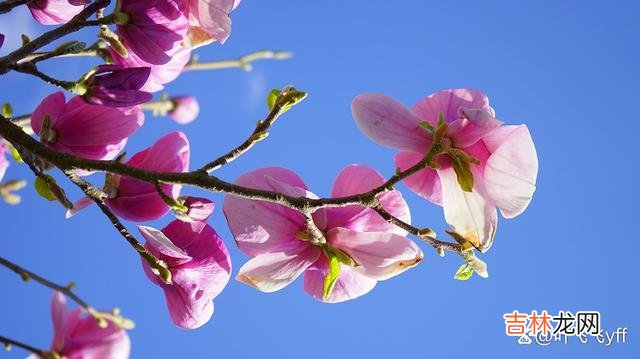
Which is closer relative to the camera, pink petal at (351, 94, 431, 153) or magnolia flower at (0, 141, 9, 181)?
pink petal at (351, 94, 431, 153)

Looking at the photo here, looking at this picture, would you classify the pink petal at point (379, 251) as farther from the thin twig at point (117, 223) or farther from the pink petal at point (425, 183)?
the thin twig at point (117, 223)

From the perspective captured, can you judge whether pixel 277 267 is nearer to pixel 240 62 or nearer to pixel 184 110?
pixel 240 62

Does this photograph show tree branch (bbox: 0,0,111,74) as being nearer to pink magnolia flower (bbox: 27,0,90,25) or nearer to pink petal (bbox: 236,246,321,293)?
pink magnolia flower (bbox: 27,0,90,25)

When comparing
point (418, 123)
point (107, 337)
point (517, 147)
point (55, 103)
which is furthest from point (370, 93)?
point (107, 337)

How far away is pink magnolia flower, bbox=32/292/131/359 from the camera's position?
98 cm

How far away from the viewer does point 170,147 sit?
77 cm

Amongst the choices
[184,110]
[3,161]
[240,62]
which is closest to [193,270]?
[3,161]

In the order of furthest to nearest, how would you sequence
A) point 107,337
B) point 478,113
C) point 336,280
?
point 107,337, point 336,280, point 478,113

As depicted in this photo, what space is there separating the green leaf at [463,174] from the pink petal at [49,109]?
47 centimetres

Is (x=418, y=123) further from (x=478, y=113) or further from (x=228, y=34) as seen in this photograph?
(x=228, y=34)

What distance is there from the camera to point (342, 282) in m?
0.79

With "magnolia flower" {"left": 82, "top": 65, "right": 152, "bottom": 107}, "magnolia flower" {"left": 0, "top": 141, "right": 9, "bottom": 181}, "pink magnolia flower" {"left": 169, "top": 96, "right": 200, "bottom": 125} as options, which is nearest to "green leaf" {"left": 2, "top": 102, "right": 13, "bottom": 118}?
"magnolia flower" {"left": 0, "top": 141, "right": 9, "bottom": 181}

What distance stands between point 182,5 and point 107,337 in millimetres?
527

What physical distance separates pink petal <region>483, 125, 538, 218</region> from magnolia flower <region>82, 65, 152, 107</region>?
1.22ft
